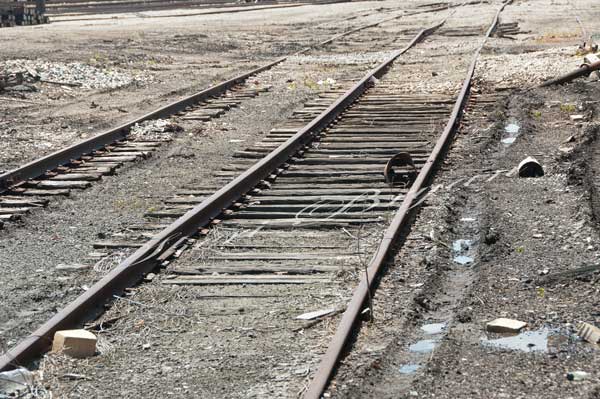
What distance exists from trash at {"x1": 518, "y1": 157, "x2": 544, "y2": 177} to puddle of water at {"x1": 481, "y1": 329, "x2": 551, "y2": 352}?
498 centimetres

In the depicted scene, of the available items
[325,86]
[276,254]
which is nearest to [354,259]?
[276,254]

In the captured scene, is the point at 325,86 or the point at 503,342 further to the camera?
the point at 325,86

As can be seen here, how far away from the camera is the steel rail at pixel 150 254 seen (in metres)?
6.28

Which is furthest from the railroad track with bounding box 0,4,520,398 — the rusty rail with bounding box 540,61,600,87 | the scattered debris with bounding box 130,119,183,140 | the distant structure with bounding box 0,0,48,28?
the distant structure with bounding box 0,0,48,28

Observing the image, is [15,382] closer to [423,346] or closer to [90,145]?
[423,346]

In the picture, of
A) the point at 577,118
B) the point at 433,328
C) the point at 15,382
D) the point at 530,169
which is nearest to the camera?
the point at 15,382

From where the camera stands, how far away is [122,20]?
44.2 meters

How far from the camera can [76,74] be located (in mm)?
22688

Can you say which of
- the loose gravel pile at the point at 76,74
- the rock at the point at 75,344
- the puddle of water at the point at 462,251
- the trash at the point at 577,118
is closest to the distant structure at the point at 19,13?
the loose gravel pile at the point at 76,74

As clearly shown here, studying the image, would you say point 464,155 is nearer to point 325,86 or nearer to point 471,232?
point 471,232

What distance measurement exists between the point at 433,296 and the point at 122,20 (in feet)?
127

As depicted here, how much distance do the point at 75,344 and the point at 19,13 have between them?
3860 centimetres

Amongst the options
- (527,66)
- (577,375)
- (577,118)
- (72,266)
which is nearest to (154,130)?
(577,118)

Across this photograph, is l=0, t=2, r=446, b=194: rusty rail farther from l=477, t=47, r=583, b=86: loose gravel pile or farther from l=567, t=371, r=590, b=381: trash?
l=567, t=371, r=590, b=381: trash
